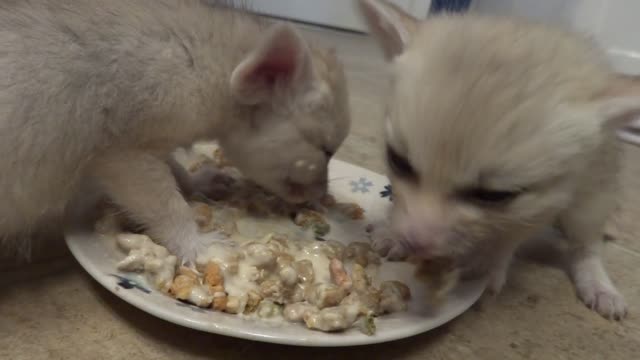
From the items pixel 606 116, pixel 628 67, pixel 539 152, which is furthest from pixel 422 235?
pixel 628 67

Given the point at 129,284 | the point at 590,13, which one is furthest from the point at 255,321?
the point at 590,13

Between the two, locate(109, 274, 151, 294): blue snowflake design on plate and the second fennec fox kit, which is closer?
the second fennec fox kit

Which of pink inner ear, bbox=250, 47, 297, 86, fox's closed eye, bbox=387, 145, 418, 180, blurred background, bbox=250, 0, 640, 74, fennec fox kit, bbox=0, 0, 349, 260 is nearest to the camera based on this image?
fox's closed eye, bbox=387, 145, 418, 180

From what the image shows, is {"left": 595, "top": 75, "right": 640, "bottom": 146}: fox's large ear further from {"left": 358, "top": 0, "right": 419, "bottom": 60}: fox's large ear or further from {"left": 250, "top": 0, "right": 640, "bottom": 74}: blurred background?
{"left": 250, "top": 0, "right": 640, "bottom": 74}: blurred background

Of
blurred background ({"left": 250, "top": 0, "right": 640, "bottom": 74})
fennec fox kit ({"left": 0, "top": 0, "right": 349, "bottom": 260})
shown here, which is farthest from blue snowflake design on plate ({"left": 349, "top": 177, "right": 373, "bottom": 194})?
blurred background ({"left": 250, "top": 0, "right": 640, "bottom": 74})

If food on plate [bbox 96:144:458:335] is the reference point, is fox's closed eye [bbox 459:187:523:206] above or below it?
above

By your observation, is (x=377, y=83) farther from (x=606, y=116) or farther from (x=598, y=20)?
(x=606, y=116)

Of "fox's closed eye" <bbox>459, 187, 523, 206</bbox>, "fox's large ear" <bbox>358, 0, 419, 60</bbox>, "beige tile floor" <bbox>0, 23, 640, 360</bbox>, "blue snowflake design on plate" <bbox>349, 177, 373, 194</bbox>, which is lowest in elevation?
"beige tile floor" <bbox>0, 23, 640, 360</bbox>

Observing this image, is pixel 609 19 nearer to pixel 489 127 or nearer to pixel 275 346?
pixel 489 127
